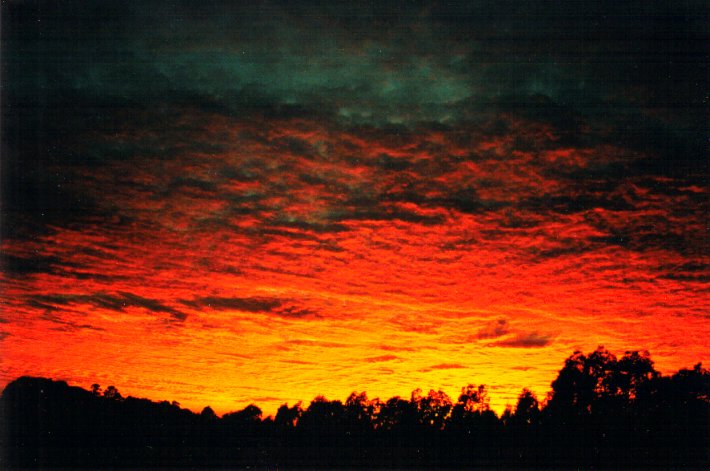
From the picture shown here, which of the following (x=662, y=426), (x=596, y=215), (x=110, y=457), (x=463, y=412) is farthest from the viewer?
(x=463, y=412)

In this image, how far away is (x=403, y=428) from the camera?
48.7 m

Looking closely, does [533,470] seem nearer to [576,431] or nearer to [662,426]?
[576,431]

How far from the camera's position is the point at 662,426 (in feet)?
100

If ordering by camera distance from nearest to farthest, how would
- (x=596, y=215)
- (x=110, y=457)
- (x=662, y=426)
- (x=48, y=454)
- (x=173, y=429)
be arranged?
(x=596, y=215) < (x=662, y=426) < (x=48, y=454) < (x=110, y=457) < (x=173, y=429)

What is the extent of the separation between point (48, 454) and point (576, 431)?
31814 mm

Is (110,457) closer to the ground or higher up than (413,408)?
closer to the ground

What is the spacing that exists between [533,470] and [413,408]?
17.7 meters

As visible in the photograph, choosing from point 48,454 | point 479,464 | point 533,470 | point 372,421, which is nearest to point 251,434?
point 372,421

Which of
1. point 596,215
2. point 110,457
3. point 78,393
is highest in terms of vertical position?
point 596,215

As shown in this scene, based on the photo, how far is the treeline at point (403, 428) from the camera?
3077 centimetres

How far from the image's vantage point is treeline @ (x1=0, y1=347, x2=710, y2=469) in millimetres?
30766

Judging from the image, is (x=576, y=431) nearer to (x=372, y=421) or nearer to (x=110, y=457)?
(x=372, y=421)

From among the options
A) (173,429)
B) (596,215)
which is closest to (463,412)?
(173,429)

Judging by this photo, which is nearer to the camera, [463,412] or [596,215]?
[596,215]
